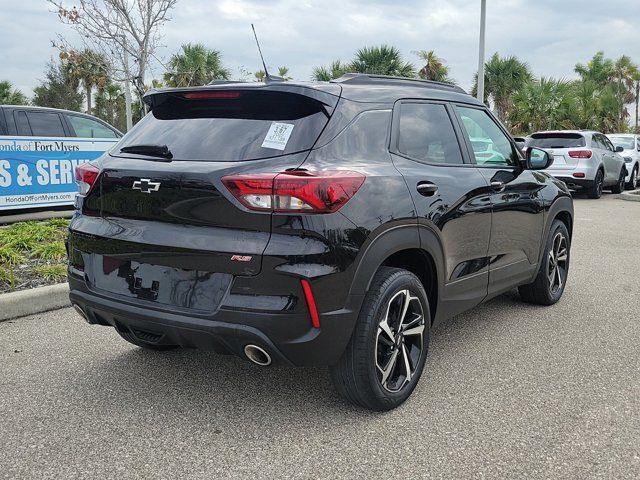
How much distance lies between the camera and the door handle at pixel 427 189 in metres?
3.32

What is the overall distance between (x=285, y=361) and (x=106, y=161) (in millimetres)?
1470

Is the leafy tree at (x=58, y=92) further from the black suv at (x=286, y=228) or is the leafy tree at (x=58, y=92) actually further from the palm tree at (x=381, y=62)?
the black suv at (x=286, y=228)

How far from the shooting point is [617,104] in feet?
109

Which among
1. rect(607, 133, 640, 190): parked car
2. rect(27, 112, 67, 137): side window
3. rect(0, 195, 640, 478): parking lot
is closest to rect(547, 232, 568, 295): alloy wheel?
rect(0, 195, 640, 478): parking lot

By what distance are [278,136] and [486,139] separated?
1961 mm

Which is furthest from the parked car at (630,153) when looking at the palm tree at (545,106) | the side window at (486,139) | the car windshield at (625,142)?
the side window at (486,139)

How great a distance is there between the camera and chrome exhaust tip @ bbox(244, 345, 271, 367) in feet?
9.11

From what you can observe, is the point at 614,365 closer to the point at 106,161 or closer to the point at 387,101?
the point at 387,101

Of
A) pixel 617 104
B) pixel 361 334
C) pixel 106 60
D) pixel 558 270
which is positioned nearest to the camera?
pixel 361 334

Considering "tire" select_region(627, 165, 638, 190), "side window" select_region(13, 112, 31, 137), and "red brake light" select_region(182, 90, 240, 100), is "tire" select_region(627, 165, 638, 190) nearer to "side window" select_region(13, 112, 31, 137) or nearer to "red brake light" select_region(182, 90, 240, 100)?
"side window" select_region(13, 112, 31, 137)

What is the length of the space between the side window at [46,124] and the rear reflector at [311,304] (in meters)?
7.77

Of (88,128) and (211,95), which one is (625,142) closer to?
(88,128)

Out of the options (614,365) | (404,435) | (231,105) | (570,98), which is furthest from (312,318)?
(570,98)

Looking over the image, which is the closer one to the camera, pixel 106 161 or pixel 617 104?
pixel 106 161
